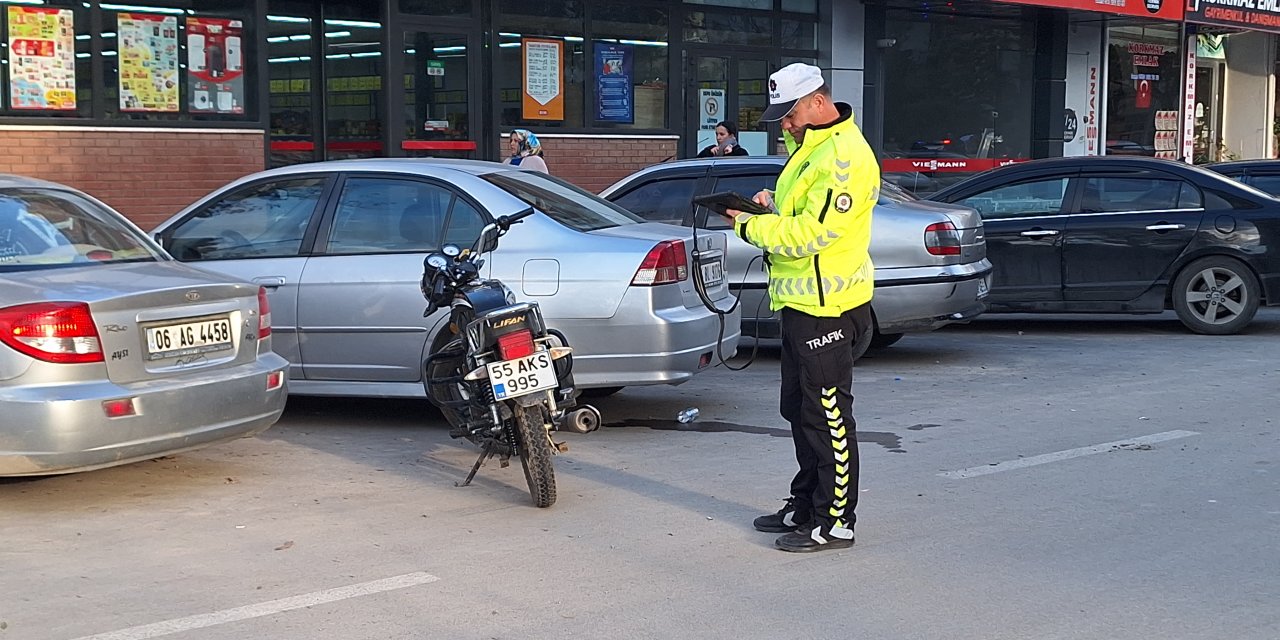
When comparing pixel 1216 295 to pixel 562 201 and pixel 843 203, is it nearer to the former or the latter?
pixel 562 201

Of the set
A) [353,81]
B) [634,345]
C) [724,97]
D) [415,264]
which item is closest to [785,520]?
[634,345]

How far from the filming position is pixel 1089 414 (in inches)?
344

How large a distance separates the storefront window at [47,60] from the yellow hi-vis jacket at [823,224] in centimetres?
956

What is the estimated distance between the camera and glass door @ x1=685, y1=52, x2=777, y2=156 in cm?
1917

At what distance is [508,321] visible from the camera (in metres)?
6.51

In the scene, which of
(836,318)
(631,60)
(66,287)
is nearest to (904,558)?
(836,318)

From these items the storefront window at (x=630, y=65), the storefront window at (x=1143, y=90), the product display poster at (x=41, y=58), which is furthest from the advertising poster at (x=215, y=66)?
the storefront window at (x=1143, y=90)

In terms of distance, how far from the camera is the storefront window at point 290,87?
15016mm

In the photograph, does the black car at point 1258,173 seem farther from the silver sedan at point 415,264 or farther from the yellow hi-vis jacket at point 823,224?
the yellow hi-vis jacket at point 823,224

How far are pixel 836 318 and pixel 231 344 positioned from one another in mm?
2928

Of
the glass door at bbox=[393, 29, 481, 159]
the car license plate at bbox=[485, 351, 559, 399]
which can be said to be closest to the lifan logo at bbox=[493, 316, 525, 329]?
the car license plate at bbox=[485, 351, 559, 399]

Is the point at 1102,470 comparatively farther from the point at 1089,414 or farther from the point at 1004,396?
the point at 1004,396

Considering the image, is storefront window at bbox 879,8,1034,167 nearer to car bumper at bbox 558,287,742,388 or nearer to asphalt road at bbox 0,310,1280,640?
asphalt road at bbox 0,310,1280,640

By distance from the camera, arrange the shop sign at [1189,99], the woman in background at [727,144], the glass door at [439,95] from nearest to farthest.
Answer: the woman in background at [727,144] → the glass door at [439,95] → the shop sign at [1189,99]
